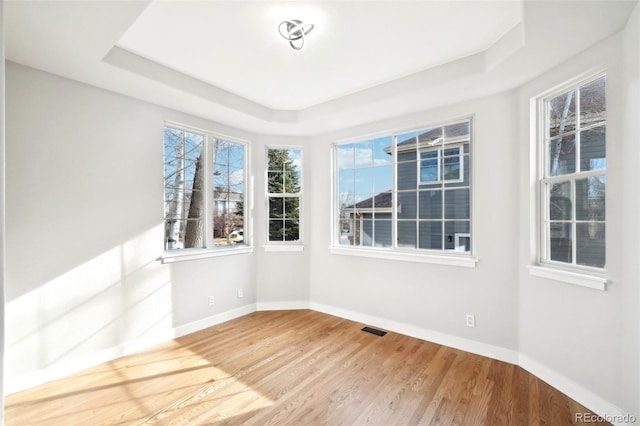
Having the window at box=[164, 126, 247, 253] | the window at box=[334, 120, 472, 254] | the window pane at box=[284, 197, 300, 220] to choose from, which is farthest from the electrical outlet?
the window at box=[164, 126, 247, 253]

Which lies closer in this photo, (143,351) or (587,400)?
(587,400)

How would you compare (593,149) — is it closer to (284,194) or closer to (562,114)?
(562,114)

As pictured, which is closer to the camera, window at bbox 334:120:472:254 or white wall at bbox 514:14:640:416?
white wall at bbox 514:14:640:416

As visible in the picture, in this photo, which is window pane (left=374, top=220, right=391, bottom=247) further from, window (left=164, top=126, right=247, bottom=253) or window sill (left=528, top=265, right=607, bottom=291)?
window (left=164, top=126, right=247, bottom=253)

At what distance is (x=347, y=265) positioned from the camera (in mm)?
4051

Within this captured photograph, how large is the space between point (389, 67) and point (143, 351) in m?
3.70

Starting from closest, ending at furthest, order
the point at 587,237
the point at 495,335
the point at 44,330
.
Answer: the point at 587,237 → the point at 44,330 → the point at 495,335

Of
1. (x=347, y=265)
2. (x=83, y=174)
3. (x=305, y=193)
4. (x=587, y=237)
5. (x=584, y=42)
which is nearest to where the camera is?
(x=584, y=42)

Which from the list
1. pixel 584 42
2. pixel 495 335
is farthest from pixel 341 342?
pixel 584 42

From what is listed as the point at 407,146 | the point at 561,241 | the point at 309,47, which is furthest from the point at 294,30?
the point at 561,241

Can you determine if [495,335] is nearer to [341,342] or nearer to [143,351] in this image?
[341,342]

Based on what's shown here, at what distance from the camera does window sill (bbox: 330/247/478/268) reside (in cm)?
309

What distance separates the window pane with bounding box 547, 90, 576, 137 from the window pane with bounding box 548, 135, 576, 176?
77 mm

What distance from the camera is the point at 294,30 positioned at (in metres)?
2.18
